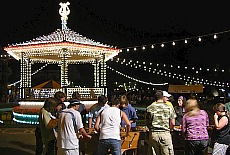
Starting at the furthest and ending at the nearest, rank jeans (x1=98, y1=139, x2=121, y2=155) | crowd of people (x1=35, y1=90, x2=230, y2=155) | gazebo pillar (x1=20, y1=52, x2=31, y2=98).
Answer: gazebo pillar (x1=20, y1=52, x2=31, y2=98), jeans (x1=98, y1=139, x2=121, y2=155), crowd of people (x1=35, y1=90, x2=230, y2=155)

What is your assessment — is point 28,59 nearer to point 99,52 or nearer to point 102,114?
point 99,52

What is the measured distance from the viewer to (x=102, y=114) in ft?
23.6

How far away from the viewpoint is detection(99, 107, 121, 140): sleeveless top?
7.04m

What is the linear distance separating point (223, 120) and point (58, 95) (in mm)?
4096

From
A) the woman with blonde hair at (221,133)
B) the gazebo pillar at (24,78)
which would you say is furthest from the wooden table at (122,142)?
the gazebo pillar at (24,78)

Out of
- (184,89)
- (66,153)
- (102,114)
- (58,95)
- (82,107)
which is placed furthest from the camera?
(184,89)

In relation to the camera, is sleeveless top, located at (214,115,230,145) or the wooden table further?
the wooden table

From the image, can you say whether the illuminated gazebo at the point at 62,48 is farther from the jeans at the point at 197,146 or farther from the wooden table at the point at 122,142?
the jeans at the point at 197,146

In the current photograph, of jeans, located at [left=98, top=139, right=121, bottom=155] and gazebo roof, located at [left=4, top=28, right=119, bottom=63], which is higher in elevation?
gazebo roof, located at [left=4, top=28, right=119, bottom=63]

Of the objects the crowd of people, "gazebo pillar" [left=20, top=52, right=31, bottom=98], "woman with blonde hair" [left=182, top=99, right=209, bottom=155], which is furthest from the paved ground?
"gazebo pillar" [left=20, top=52, right=31, bottom=98]

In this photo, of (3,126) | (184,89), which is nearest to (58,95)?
(3,126)

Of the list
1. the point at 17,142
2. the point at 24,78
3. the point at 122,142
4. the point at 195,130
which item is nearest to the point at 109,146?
the point at 122,142

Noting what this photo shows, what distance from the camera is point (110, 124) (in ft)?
23.2

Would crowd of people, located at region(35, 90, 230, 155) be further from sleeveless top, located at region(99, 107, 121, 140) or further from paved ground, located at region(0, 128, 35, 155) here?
paved ground, located at region(0, 128, 35, 155)
